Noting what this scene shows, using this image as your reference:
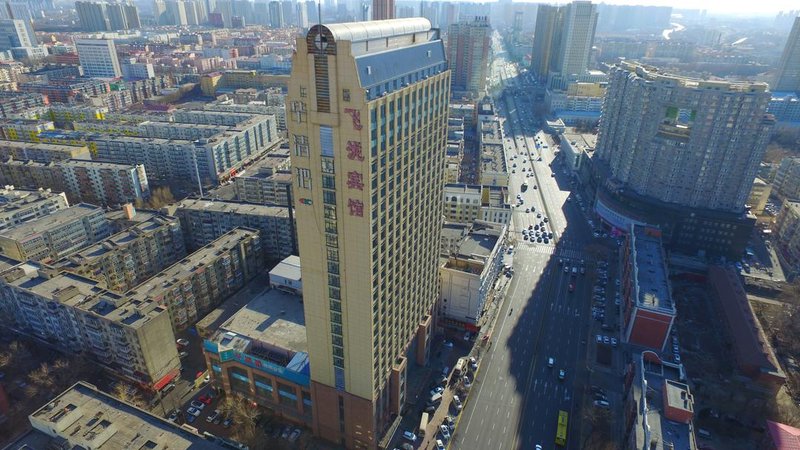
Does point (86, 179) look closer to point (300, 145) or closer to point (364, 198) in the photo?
point (300, 145)

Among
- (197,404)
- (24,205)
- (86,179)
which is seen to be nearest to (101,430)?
(197,404)

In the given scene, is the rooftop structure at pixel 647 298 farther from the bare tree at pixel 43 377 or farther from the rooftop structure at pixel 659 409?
the bare tree at pixel 43 377

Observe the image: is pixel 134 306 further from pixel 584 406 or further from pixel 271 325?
pixel 584 406

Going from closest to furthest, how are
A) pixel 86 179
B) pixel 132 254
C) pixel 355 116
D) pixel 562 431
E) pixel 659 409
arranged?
pixel 355 116, pixel 659 409, pixel 562 431, pixel 132 254, pixel 86 179

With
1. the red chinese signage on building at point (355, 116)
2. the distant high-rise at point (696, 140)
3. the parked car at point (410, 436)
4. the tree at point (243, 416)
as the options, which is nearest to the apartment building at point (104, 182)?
the tree at point (243, 416)

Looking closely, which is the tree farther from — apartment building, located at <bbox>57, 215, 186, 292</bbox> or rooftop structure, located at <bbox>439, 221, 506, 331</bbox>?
apartment building, located at <bbox>57, 215, 186, 292</bbox>
